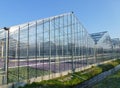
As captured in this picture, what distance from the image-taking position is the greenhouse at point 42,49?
42.7 feet

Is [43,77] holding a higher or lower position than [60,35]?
lower

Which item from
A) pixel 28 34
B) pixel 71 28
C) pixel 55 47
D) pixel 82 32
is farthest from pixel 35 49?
pixel 82 32

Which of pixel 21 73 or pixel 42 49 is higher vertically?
pixel 42 49

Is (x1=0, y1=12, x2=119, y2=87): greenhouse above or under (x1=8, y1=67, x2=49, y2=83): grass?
above

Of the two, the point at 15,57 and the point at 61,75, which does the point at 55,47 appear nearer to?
the point at 61,75

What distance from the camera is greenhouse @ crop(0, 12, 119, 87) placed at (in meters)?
13.0

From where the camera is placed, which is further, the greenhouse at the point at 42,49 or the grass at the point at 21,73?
the greenhouse at the point at 42,49

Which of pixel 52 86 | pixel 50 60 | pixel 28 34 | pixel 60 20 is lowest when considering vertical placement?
pixel 52 86

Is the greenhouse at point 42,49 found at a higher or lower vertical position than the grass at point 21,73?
higher

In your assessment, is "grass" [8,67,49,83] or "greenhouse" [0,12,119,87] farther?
"greenhouse" [0,12,119,87]

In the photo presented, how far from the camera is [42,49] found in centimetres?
1514

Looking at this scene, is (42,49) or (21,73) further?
(42,49)

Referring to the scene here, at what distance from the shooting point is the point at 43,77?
1471 cm

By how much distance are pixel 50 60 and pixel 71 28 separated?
469 centimetres
